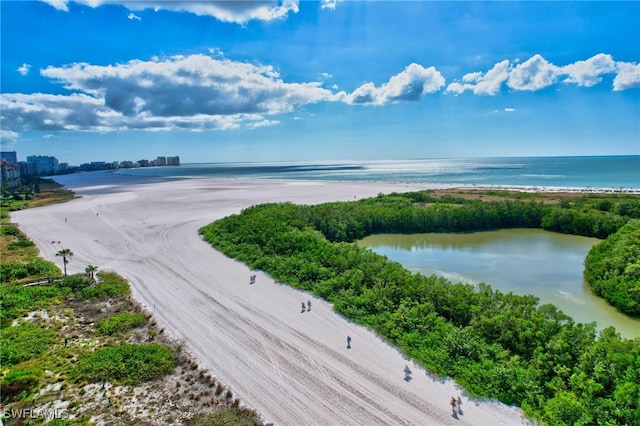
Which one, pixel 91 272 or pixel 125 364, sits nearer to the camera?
pixel 125 364

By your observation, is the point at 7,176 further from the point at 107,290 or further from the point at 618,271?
the point at 618,271

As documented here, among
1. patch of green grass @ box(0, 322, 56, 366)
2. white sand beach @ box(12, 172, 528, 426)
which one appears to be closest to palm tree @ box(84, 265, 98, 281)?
white sand beach @ box(12, 172, 528, 426)

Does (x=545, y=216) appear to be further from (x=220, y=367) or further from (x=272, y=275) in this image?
(x=220, y=367)

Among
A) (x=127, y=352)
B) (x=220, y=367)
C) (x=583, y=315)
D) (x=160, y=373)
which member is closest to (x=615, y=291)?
(x=583, y=315)

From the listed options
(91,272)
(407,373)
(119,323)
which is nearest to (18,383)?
(119,323)

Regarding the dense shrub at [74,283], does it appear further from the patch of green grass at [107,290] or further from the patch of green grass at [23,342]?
the patch of green grass at [23,342]

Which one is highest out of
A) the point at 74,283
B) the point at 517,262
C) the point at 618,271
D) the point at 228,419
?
the point at 618,271

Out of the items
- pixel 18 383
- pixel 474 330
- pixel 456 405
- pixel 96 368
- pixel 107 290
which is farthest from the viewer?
pixel 107 290

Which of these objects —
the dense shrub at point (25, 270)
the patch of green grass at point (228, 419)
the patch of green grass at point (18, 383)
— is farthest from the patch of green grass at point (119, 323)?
the dense shrub at point (25, 270)
